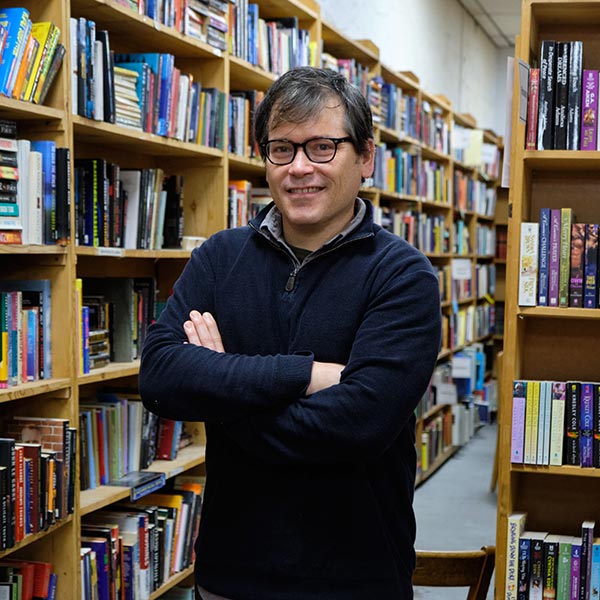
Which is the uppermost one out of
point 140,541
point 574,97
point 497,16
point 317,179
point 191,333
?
point 497,16

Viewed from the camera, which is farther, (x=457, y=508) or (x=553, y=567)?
(x=457, y=508)

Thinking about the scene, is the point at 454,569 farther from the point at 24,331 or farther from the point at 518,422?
the point at 24,331

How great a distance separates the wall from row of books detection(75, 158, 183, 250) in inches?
117

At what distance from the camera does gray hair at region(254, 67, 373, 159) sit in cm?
150

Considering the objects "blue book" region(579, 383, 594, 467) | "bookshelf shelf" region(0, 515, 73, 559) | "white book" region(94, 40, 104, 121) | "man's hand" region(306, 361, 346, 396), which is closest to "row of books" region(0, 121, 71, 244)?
"white book" region(94, 40, 104, 121)

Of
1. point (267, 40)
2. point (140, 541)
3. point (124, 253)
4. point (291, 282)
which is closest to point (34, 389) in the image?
point (124, 253)

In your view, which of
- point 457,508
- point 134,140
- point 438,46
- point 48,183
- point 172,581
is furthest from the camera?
point 438,46

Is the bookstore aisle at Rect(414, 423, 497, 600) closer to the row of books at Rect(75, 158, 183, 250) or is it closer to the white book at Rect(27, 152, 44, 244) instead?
the row of books at Rect(75, 158, 183, 250)

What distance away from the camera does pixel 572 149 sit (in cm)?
250

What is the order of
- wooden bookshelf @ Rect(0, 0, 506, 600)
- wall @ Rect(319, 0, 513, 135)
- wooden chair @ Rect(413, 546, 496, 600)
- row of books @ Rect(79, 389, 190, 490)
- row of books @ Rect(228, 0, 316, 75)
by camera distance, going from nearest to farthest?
1. wooden chair @ Rect(413, 546, 496, 600)
2. wooden bookshelf @ Rect(0, 0, 506, 600)
3. row of books @ Rect(79, 389, 190, 490)
4. row of books @ Rect(228, 0, 316, 75)
5. wall @ Rect(319, 0, 513, 135)

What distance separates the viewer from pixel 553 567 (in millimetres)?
2525

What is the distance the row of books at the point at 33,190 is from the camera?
7.35 ft

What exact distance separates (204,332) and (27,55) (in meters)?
1.13

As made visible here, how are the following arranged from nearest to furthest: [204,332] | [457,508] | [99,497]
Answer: [204,332] < [99,497] < [457,508]
